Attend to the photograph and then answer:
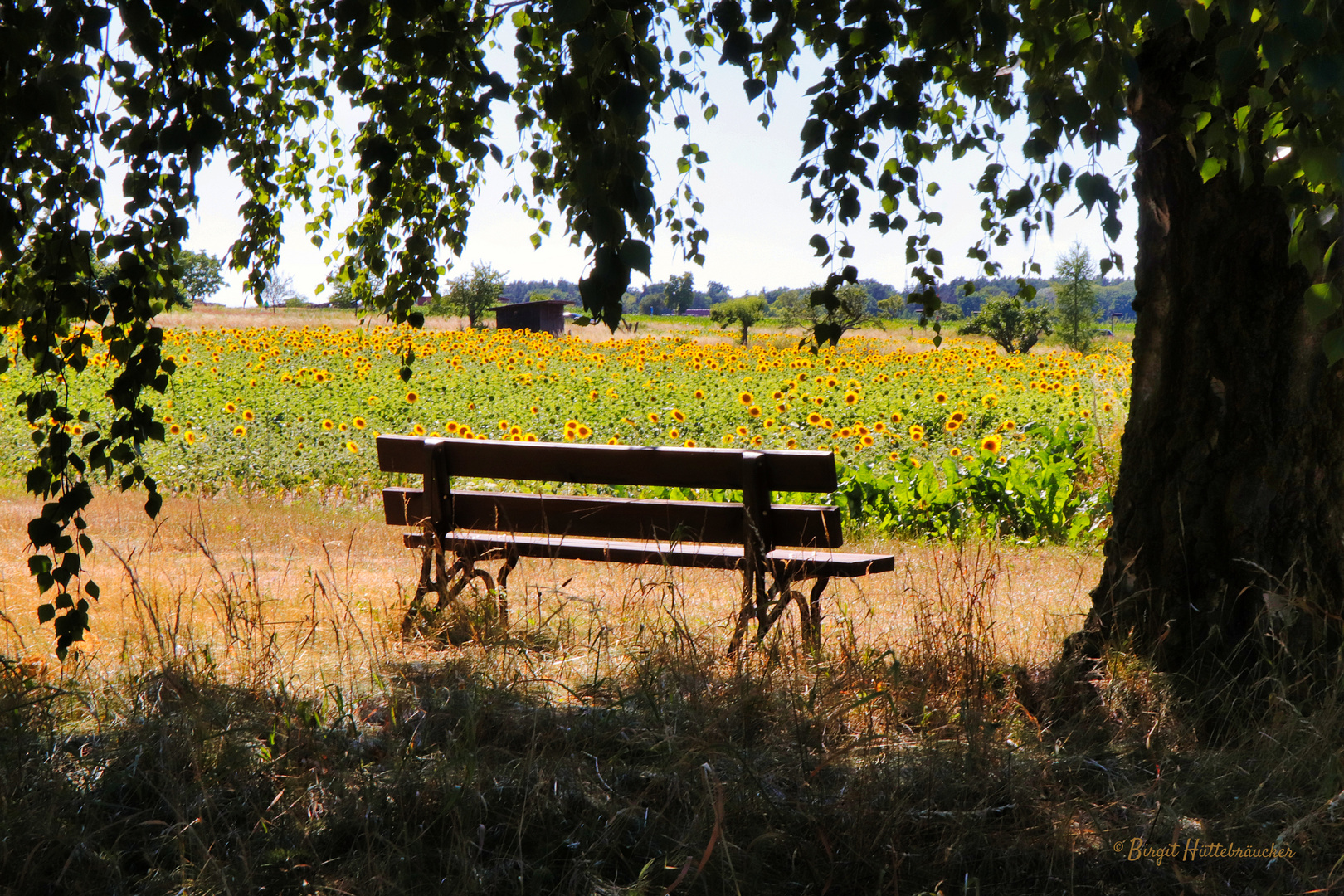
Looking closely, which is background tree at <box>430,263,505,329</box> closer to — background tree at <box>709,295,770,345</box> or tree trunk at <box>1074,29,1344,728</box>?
background tree at <box>709,295,770,345</box>

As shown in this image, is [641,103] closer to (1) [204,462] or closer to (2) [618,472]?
(2) [618,472]

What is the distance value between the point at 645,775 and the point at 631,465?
1.55 metres

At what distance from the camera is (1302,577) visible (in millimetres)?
2787

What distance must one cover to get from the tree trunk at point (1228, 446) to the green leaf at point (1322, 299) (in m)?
1.46

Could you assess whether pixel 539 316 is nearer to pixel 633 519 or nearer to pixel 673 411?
pixel 673 411

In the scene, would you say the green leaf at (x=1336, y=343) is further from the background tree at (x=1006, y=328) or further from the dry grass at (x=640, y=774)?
the background tree at (x=1006, y=328)

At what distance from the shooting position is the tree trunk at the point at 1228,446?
9.06ft

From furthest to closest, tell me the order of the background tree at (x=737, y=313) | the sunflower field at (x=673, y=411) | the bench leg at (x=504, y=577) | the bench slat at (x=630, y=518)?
the background tree at (x=737, y=313) → the sunflower field at (x=673, y=411) → the bench slat at (x=630, y=518) → the bench leg at (x=504, y=577)

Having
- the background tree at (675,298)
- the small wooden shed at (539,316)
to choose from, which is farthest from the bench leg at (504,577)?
the small wooden shed at (539,316)

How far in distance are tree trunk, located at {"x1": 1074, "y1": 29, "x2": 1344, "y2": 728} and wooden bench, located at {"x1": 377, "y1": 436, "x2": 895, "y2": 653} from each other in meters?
0.95

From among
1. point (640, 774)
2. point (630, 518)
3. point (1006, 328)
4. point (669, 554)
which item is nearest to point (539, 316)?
point (1006, 328)

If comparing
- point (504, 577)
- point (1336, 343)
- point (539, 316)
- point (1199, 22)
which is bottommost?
point (504, 577)

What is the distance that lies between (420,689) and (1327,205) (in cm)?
227

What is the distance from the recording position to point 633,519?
3760 mm
